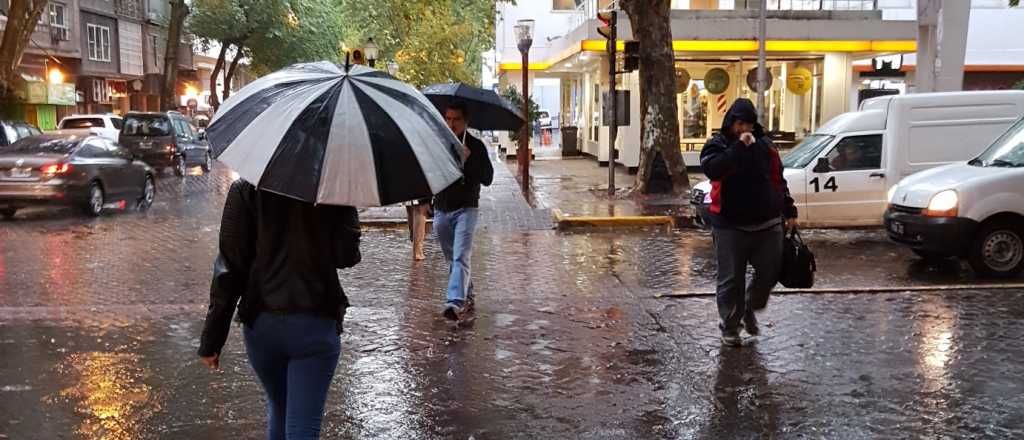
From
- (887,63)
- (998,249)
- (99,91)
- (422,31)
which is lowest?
(998,249)

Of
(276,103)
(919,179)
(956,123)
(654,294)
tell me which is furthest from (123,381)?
(956,123)

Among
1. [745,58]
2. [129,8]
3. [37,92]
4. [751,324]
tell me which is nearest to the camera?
[751,324]

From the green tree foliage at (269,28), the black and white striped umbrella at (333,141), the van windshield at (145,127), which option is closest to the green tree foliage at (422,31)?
the green tree foliage at (269,28)

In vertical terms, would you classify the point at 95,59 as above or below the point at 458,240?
above

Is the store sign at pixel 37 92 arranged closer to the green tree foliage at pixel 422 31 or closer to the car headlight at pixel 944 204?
the green tree foliage at pixel 422 31

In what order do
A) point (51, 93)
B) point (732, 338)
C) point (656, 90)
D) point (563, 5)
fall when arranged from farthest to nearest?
point (51, 93), point (563, 5), point (656, 90), point (732, 338)

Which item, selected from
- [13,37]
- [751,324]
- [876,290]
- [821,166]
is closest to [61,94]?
[13,37]

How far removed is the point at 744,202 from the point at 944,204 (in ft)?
14.3

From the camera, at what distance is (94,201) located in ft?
50.5

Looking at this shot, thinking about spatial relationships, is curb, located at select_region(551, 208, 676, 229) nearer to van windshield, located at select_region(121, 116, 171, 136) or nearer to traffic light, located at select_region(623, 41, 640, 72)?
traffic light, located at select_region(623, 41, 640, 72)

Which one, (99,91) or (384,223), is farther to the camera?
(99,91)

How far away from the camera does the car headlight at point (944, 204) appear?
9.46m

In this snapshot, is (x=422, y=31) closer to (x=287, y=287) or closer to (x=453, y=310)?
(x=453, y=310)

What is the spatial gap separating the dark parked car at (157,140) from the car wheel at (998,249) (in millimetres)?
20336
